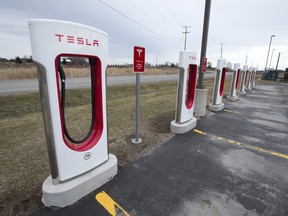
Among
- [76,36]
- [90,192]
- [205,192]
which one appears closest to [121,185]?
[90,192]

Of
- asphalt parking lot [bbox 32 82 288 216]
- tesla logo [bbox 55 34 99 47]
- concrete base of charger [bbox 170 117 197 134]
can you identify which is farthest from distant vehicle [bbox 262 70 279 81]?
tesla logo [bbox 55 34 99 47]

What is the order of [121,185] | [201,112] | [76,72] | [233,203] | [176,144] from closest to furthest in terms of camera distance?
[233,203], [121,185], [176,144], [201,112], [76,72]

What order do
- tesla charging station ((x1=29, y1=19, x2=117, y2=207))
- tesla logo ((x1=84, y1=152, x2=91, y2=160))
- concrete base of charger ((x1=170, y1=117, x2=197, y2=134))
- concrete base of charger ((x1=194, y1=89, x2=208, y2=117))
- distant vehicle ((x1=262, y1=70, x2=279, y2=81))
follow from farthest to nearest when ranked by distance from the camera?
distant vehicle ((x1=262, y1=70, x2=279, y2=81)) < concrete base of charger ((x1=194, y1=89, x2=208, y2=117)) < concrete base of charger ((x1=170, y1=117, x2=197, y2=134)) < tesla logo ((x1=84, y1=152, x2=91, y2=160)) < tesla charging station ((x1=29, y1=19, x2=117, y2=207))

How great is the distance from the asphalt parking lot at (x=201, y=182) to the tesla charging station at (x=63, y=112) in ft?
0.73

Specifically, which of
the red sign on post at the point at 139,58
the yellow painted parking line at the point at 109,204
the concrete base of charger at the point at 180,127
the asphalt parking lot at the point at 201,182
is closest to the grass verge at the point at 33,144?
the concrete base of charger at the point at 180,127

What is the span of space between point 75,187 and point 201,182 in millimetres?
1841

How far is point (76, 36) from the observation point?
193 centimetres

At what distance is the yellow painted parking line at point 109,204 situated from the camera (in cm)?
205

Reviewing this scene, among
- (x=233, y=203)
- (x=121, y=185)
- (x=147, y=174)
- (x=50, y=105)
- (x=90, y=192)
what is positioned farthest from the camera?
(x=147, y=174)

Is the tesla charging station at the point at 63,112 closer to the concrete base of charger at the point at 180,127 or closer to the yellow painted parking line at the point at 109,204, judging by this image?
the yellow painted parking line at the point at 109,204

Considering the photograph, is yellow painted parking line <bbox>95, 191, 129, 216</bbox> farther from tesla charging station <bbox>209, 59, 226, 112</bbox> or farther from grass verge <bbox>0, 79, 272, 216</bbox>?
tesla charging station <bbox>209, 59, 226, 112</bbox>

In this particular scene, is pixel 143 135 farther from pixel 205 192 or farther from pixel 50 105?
pixel 50 105

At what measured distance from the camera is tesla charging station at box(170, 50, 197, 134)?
4125mm

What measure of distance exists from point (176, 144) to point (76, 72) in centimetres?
2089
